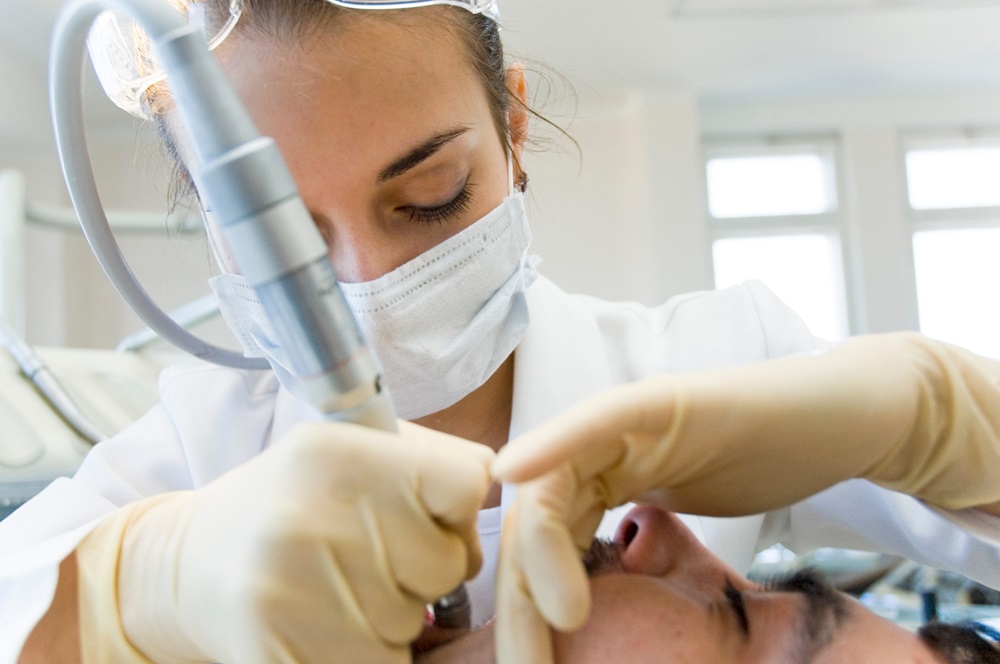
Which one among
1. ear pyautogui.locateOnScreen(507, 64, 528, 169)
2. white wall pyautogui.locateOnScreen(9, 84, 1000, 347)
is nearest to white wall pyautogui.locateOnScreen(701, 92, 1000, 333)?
white wall pyautogui.locateOnScreen(9, 84, 1000, 347)

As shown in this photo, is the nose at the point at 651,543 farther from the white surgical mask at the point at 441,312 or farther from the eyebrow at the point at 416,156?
the eyebrow at the point at 416,156

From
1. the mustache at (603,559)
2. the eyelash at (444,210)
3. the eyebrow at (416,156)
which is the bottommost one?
the mustache at (603,559)

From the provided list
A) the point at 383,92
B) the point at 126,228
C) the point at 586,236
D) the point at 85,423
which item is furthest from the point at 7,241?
the point at 586,236

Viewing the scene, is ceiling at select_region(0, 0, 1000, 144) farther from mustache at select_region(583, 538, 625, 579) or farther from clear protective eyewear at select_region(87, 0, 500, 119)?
mustache at select_region(583, 538, 625, 579)

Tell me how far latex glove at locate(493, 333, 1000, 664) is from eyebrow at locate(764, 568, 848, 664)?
0.34 ft

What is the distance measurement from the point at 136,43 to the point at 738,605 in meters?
0.96

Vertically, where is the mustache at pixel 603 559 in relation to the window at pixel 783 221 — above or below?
above

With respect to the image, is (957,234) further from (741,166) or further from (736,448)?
(736,448)

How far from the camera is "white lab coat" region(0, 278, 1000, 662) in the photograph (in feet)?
3.34

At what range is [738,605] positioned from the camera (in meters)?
0.80

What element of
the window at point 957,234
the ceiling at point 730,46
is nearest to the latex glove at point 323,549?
the ceiling at point 730,46

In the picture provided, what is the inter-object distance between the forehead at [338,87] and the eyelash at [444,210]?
0.10 m

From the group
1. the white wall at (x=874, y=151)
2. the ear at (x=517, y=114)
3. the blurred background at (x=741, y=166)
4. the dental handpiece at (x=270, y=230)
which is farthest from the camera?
the white wall at (x=874, y=151)

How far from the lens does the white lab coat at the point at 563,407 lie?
3.34 ft
